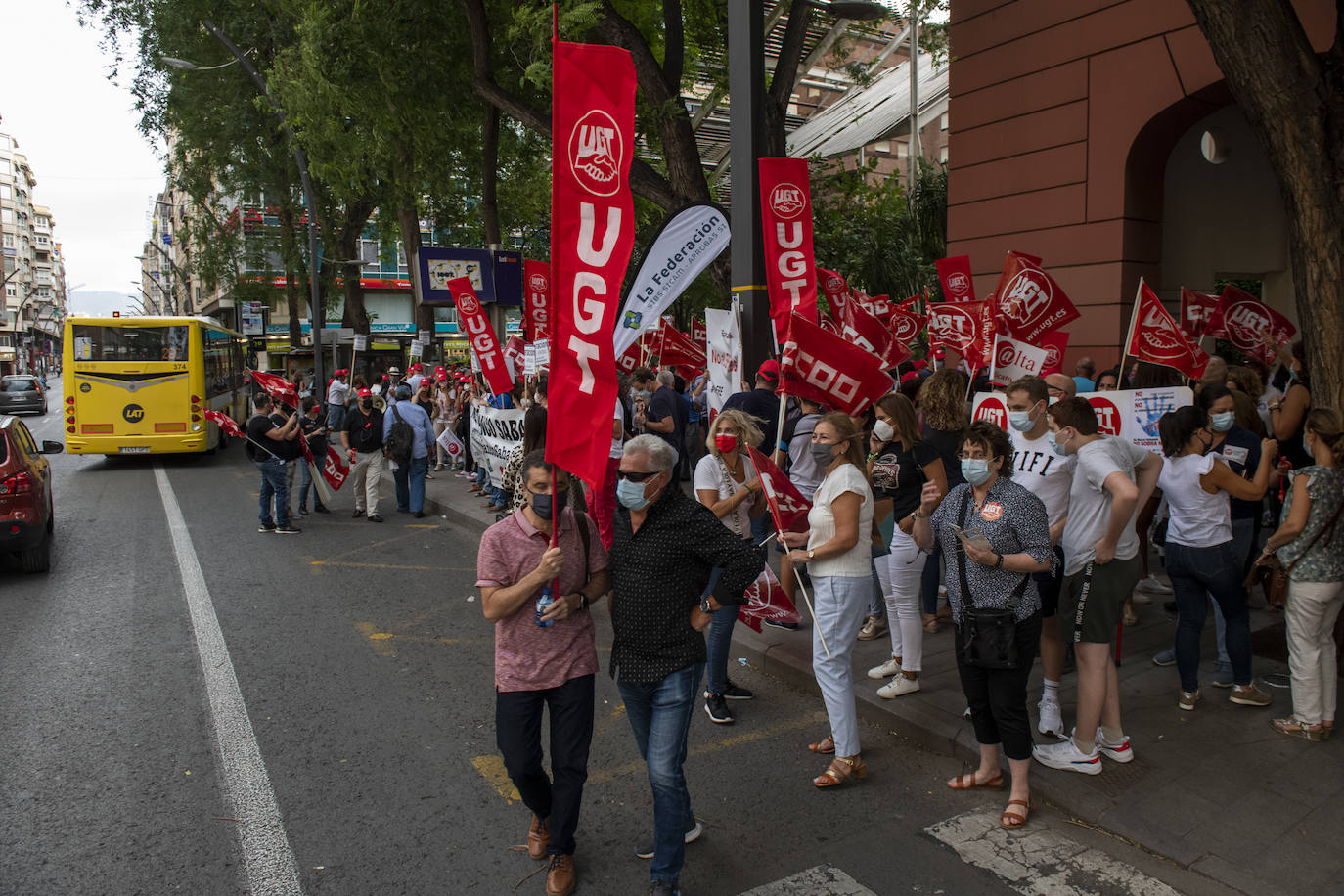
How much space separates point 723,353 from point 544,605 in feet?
15.6

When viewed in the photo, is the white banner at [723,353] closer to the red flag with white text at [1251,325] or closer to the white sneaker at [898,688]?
the white sneaker at [898,688]

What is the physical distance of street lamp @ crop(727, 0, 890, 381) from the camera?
25.2 feet

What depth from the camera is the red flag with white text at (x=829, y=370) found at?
6.25m

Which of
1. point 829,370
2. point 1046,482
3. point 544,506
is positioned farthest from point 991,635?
point 829,370

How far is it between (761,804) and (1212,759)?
7.48 feet

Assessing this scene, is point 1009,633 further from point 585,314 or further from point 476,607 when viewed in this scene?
point 476,607

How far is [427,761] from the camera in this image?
4.96 m

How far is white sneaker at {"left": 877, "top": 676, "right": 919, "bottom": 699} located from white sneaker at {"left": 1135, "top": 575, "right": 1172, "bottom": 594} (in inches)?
125

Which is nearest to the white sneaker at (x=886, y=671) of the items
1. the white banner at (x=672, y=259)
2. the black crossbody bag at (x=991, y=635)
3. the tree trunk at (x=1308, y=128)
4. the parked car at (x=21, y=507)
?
the black crossbody bag at (x=991, y=635)

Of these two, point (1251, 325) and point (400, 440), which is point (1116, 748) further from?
point (400, 440)

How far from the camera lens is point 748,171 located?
777 cm

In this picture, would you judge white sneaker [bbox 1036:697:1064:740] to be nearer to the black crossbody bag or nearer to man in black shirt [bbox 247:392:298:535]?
the black crossbody bag

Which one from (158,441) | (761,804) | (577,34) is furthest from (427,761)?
(158,441)

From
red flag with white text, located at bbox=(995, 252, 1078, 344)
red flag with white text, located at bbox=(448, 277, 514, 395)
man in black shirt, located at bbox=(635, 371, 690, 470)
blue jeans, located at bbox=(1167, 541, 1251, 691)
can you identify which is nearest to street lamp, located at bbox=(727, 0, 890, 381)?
man in black shirt, located at bbox=(635, 371, 690, 470)
